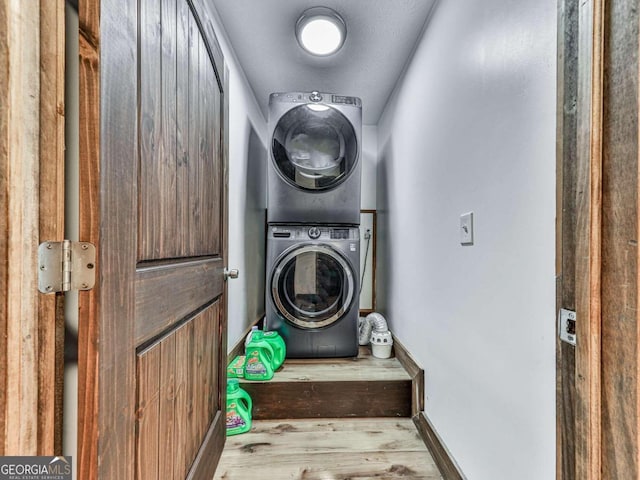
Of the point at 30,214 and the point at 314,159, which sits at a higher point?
the point at 314,159

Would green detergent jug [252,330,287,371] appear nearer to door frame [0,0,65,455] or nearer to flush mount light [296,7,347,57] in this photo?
door frame [0,0,65,455]

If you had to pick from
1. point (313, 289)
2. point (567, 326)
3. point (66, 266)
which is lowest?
point (313, 289)

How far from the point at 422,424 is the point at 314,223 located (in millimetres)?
1342

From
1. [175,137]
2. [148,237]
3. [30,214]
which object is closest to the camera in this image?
[30,214]

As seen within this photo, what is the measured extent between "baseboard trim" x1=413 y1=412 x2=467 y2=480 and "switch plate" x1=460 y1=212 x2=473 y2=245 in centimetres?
89

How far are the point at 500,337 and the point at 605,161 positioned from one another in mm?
635

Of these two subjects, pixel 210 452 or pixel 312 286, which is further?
pixel 312 286

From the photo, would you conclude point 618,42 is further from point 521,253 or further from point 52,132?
point 52,132

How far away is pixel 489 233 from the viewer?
42.3 inches

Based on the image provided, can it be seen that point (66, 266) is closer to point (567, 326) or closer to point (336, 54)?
point (567, 326)

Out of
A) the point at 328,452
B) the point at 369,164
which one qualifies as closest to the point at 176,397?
the point at 328,452

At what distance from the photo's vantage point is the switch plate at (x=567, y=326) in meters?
0.62

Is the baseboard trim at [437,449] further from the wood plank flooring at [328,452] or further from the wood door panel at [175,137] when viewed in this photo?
the wood door panel at [175,137]

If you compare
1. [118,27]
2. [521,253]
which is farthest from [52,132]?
[521,253]
